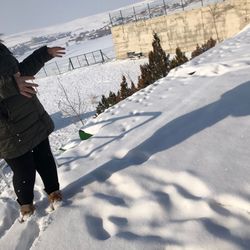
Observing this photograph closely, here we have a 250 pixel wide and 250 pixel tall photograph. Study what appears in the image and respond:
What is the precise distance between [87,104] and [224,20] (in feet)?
33.8

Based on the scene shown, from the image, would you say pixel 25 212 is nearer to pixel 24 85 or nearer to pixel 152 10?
pixel 24 85

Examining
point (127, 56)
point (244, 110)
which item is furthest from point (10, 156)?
point (127, 56)

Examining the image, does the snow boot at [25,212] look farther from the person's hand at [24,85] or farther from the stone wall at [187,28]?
the stone wall at [187,28]

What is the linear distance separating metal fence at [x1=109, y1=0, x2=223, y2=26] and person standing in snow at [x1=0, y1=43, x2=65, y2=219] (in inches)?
806

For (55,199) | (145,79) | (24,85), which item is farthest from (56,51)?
(145,79)

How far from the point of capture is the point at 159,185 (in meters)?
2.56

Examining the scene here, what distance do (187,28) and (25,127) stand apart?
21.1m

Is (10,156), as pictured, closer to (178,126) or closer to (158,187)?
(158,187)

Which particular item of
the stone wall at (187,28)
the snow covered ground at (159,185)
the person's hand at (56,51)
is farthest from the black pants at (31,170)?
the stone wall at (187,28)

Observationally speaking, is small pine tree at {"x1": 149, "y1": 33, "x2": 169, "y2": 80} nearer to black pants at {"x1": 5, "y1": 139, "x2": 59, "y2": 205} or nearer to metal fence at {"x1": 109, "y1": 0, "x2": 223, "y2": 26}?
black pants at {"x1": 5, "y1": 139, "x2": 59, "y2": 205}

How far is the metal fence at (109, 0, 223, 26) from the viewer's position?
23.2 meters

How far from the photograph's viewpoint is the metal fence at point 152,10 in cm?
2325

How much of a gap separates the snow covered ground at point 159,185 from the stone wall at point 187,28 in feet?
54.4

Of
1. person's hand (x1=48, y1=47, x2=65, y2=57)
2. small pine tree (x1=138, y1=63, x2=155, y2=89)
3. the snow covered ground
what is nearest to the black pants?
the snow covered ground
